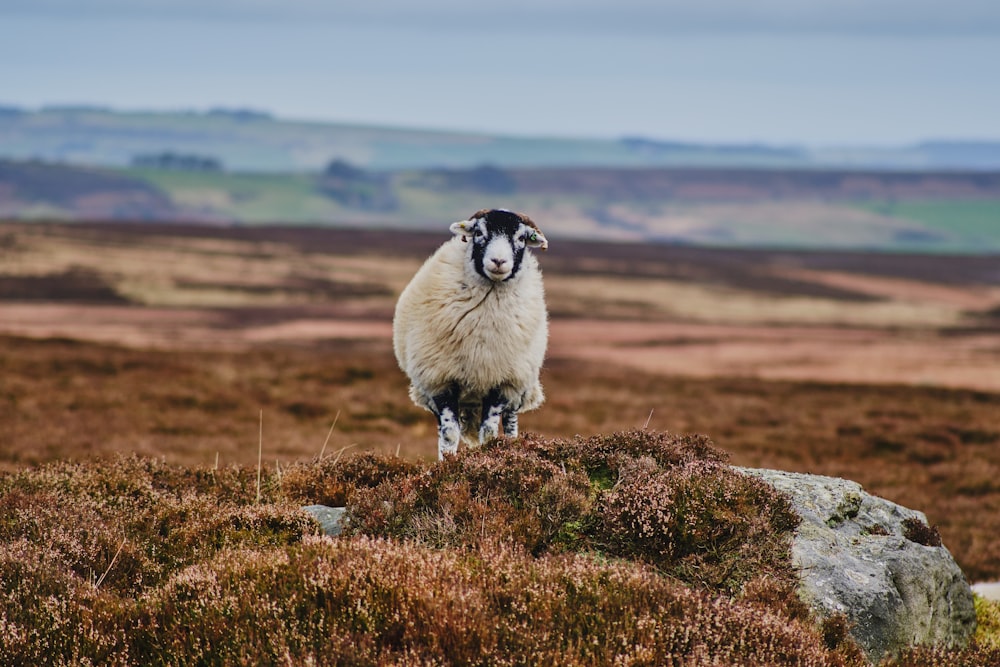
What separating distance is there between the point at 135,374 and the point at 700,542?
81.0 ft

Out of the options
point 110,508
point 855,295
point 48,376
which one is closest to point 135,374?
point 48,376

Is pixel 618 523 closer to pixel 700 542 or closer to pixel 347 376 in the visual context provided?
pixel 700 542

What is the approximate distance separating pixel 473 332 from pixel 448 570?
13.0 ft

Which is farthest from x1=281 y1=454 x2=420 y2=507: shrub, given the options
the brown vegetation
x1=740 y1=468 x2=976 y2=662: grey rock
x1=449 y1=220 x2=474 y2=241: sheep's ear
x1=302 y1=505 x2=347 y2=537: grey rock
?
x1=740 y1=468 x2=976 y2=662: grey rock

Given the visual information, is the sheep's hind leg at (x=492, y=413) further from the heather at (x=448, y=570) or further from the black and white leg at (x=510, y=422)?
the heather at (x=448, y=570)

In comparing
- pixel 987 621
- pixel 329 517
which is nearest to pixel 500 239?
pixel 329 517

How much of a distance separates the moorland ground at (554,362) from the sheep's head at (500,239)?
4532 mm

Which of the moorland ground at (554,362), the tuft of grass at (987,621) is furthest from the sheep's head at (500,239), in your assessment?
the tuft of grass at (987,621)

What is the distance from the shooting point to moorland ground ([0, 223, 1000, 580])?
20438mm

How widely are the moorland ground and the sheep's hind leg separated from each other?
3.73 metres

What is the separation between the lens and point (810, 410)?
90.9 ft

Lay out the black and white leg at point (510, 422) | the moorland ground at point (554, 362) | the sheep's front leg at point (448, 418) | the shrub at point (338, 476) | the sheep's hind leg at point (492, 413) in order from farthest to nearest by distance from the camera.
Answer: the moorland ground at point (554, 362) → the black and white leg at point (510, 422) → the sheep's hind leg at point (492, 413) → the sheep's front leg at point (448, 418) → the shrub at point (338, 476)

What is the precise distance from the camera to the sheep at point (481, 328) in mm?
9141

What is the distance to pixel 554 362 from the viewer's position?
41.4 metres
